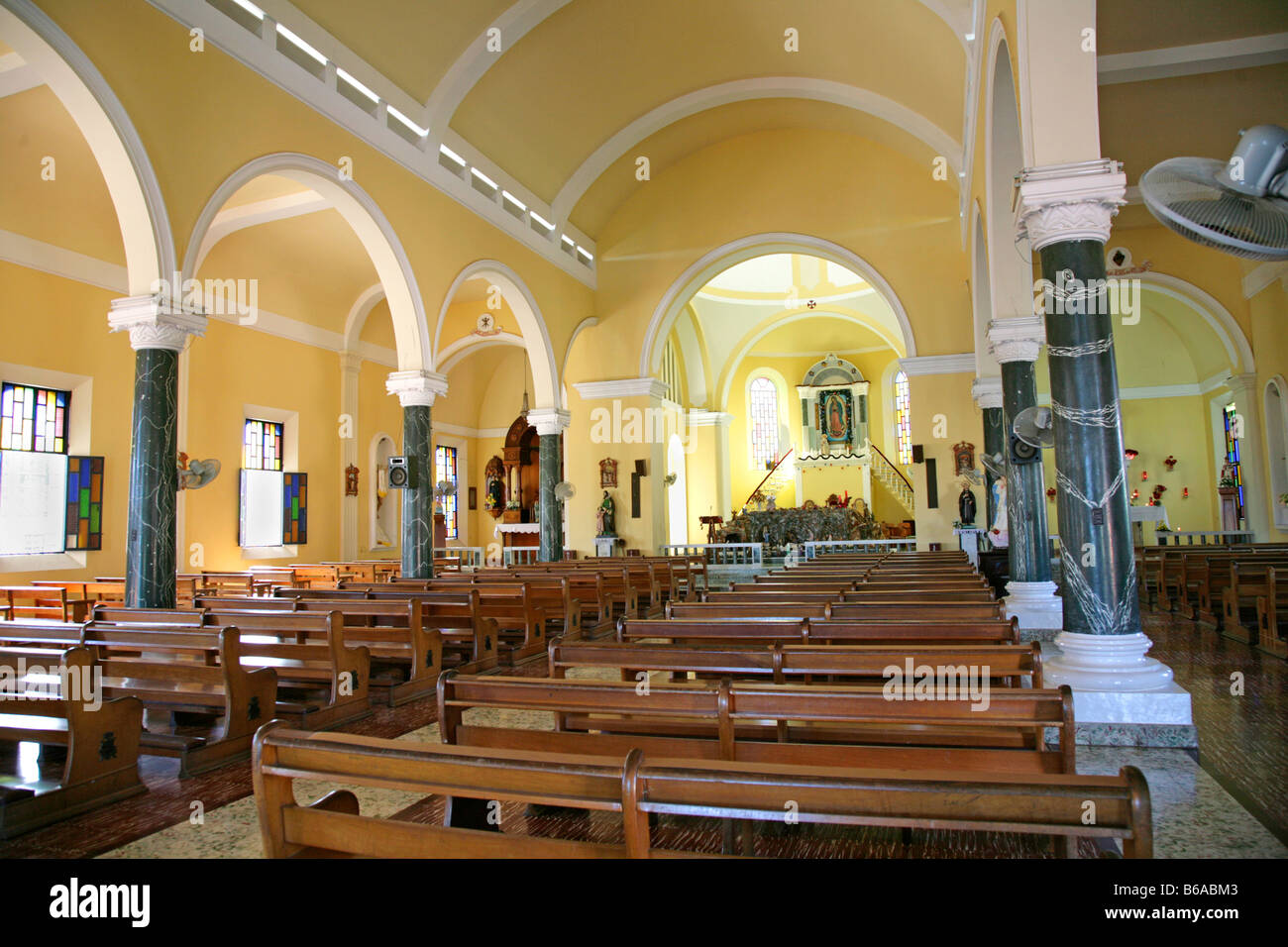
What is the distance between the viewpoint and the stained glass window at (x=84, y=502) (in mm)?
10820

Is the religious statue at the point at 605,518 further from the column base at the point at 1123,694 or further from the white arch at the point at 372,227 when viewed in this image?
the column base at the point at 1123,694

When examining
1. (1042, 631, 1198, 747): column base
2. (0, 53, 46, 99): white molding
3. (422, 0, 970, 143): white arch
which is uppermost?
(422, 0, 970, 143): white arch

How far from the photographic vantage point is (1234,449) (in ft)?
52.7

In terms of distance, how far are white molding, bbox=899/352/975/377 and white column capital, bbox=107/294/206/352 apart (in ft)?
37.4

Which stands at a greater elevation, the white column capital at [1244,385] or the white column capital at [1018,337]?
the white column capital at [1244,385]

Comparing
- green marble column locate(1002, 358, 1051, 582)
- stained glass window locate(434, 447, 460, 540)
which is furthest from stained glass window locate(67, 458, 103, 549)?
green marble column locate(1002, 358, 1051, 582)

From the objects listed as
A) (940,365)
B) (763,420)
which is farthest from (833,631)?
(763,420)

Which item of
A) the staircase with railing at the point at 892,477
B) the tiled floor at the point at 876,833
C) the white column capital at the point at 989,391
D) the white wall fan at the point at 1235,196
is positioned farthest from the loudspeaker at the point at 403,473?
the staircase with railing at the point at 892,477

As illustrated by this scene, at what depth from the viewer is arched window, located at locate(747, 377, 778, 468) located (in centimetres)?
2475

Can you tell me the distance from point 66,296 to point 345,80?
16.7ft

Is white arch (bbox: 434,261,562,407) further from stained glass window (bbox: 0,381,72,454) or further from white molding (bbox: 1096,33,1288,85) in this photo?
white molding (bbox: 1096,33,1288,85)

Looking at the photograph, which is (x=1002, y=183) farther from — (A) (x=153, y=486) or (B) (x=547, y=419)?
(B) (x=547, y=419)

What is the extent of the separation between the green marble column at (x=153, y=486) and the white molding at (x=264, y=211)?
19.2 ft

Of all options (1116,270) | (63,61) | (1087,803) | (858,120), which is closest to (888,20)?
(858,120)
